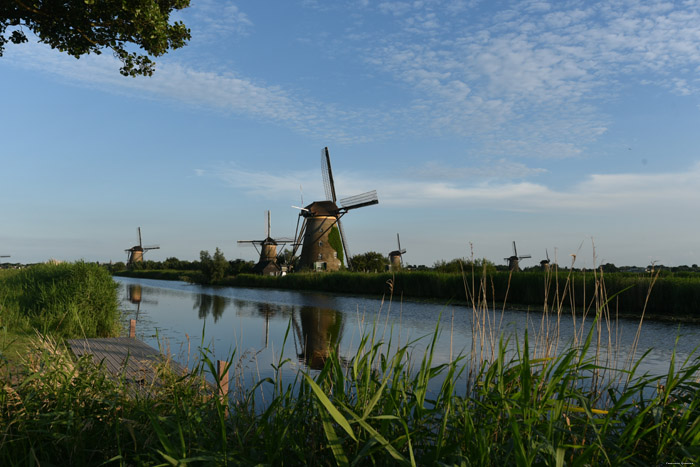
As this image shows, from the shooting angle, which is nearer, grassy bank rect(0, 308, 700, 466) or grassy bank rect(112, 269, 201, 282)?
grassy bank rect(0, 308, 700, 466)

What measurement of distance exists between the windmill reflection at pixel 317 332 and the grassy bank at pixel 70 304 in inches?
168

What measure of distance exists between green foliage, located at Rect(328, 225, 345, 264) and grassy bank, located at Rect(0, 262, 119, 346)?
79.9 ft

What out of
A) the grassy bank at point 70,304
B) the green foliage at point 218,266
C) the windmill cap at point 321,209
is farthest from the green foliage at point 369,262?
the grassy bank at point 70,304

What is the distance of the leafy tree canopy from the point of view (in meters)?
7.81

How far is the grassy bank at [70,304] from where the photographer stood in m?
9.59

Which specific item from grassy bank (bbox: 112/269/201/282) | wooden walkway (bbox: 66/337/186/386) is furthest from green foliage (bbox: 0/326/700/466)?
grassy bank (bbox: 112/269/201/282)

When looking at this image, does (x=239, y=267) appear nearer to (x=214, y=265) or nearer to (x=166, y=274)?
(x=214, y=265)

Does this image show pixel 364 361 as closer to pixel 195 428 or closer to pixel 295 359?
pixel 195 428

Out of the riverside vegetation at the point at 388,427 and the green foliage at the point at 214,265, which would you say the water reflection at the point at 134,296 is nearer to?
the green foliage at the point at 214,265

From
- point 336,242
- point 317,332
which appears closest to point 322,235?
point 336,242

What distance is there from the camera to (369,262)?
127 ft

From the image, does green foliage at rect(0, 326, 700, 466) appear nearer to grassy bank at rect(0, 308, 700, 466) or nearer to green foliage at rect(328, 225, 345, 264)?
grassy bank at rect(0, 308, 700, 466)

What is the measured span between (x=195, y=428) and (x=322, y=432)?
0.69 m

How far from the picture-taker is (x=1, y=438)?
2.98 m
